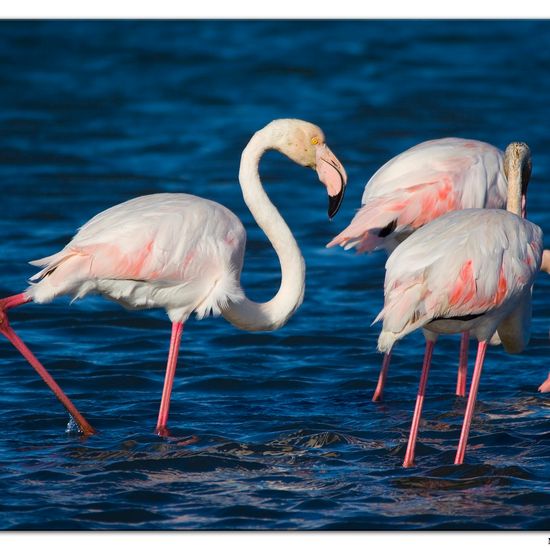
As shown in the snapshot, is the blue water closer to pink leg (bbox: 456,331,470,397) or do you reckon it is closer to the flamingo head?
pink leg (bbox: 456,331,470,397)

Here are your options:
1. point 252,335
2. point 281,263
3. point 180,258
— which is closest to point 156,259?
point 180,258

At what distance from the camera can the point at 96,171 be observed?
13727 millimetres

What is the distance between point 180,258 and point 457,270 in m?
1.53

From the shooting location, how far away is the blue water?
19.8ft

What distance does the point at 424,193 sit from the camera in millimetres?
7785

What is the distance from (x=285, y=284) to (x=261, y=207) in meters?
0.49

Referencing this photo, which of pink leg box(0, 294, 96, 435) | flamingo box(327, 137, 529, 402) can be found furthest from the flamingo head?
pink leg box(0, 294, 96, 435)

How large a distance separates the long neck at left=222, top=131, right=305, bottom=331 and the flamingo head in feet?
0.31

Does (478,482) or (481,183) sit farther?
(481,183)

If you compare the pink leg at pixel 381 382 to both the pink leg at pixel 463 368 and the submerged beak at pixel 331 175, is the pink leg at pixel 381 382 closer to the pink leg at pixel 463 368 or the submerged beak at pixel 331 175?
the pink leg at pixel 463 368

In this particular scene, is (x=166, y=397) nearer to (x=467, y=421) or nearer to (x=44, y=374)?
(x=44, y=374)

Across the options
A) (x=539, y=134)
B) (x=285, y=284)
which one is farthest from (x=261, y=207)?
(x=539, y=134)

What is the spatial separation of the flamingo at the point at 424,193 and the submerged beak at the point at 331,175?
458 millimetres

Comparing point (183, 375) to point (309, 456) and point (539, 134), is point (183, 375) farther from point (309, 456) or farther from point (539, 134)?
point (539, 134)
